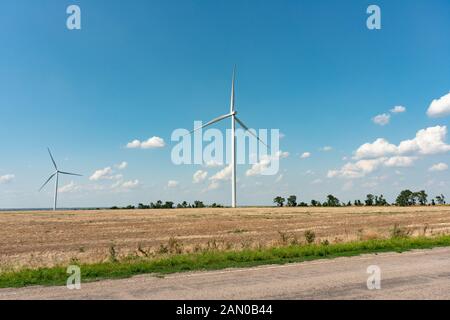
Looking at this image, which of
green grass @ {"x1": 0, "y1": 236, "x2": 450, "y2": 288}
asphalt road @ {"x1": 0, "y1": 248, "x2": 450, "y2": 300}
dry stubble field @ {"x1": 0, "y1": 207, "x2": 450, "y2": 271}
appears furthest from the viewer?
dry stubble field @ {"x1": 0, "y1": 207, "x2": 450, "y2": 271}

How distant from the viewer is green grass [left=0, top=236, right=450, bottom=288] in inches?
484

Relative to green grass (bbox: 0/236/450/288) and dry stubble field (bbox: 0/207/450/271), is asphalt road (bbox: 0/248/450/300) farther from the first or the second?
dry stubble field (bbox: 0/207/450/271)

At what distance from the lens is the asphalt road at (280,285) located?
9438mm

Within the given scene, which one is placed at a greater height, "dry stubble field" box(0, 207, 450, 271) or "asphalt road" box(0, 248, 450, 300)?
"asphalt road" box(0, 248, 450, 300)

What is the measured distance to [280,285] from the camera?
10.5 m

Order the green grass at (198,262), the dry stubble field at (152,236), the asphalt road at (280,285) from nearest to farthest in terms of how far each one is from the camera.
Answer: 1. the asphalt road at (280,285)
2. the green grass at (198,262)
3. the dry stubble field at (152,236)

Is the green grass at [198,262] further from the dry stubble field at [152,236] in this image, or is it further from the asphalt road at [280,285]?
the dry stubble field at [152,236]

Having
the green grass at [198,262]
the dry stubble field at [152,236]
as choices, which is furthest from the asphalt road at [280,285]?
the dry stubble field at [152,236]

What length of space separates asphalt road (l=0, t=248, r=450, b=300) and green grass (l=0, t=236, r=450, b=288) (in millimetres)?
940

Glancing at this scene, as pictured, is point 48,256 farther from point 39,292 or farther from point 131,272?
point 39,292

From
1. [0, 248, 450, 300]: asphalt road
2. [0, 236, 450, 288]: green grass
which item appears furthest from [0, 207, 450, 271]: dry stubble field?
[0, 248, 450, 300]: asphalt road

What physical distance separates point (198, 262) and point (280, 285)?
4.87 metres

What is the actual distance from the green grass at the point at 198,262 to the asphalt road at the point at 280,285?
94 centimetres
